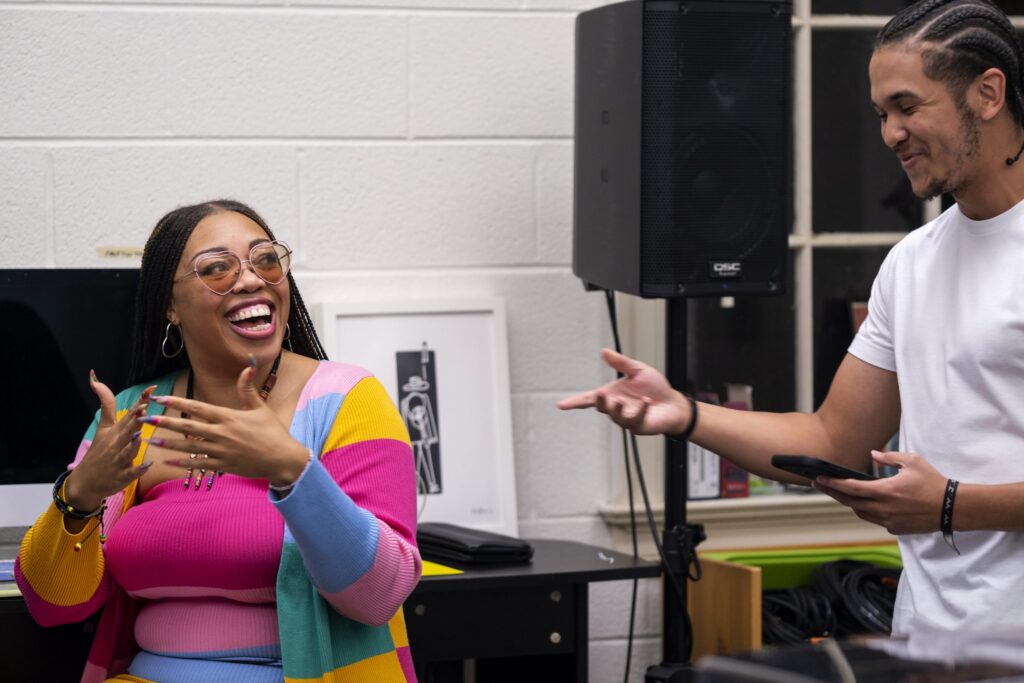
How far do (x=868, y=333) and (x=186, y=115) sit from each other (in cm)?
164

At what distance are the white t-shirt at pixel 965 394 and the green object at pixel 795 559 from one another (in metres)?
1.25

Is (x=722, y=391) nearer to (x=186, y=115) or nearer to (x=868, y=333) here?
(x=868, y=333)

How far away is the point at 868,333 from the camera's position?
193 cm

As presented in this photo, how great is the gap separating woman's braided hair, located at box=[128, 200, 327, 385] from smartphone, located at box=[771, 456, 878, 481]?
87 cm

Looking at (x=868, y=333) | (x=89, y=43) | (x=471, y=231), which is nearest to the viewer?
(x=868, y=333)

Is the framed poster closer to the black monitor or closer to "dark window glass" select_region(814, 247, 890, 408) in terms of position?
the black monitor

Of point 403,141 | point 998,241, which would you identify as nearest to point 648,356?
point 403,141

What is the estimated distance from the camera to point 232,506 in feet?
6.16

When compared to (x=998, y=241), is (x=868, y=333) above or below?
below

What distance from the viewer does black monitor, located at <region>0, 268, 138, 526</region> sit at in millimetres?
2373

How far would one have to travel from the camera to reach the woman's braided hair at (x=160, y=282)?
6.72ft

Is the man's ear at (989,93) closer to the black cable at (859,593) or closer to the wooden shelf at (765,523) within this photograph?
the black cable at (859,593)

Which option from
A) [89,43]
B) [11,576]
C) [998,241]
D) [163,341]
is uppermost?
[89,43]

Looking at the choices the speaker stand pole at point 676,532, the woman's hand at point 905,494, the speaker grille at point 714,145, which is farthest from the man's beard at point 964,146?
the speaker stand pole at point 676,532
